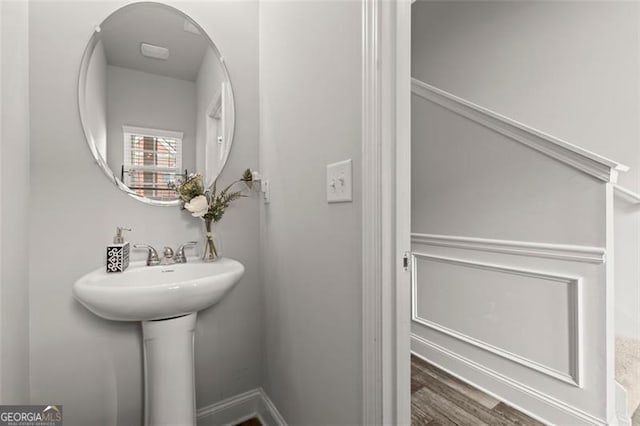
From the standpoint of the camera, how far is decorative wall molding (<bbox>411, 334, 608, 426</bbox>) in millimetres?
1362

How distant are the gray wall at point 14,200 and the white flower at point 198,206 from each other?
0.52 m

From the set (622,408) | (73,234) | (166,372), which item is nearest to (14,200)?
(73,234)

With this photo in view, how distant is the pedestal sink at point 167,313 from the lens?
36.9 inches

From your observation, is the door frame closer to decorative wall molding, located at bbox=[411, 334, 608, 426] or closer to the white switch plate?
the white switch plate

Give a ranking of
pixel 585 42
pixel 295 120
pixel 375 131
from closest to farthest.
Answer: pixel 375 131 < pixel 295 120 < pixel 585 42

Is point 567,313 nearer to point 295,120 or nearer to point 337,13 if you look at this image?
point 295,120

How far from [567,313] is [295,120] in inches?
64.0

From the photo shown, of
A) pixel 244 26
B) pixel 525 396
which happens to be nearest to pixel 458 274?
pixel 525 396

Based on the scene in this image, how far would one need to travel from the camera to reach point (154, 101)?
131 centimetres

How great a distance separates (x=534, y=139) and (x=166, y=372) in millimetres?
2079

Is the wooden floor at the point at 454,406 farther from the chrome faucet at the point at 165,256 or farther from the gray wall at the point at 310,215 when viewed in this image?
the chrome faucet at the point at 165,256

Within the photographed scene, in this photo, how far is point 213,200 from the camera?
1339 mm

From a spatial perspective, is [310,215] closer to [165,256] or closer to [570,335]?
[165,256]

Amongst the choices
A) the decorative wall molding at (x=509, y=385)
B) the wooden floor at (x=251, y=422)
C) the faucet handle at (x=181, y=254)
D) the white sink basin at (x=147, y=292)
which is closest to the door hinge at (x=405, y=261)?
the white sink basin at (x=147, y=292)
